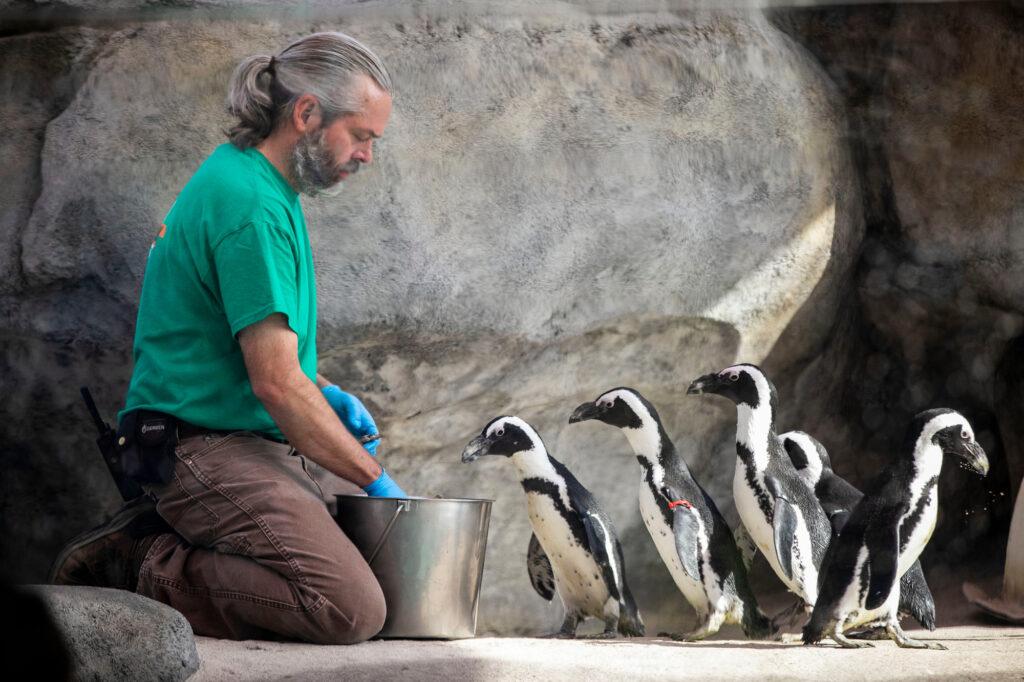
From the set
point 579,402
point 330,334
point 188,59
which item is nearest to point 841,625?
point 579,402

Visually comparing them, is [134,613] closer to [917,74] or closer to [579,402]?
[579,402]

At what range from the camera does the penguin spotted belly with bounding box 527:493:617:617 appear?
3211 mm

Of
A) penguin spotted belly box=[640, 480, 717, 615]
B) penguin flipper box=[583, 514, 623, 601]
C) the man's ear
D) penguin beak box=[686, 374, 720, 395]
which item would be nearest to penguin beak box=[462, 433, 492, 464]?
penguin flipper box=[583, 514, 623, 601]

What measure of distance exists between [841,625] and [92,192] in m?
2.30

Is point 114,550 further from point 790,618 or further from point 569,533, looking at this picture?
point 790,618

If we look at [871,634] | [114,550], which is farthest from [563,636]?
[114,550]

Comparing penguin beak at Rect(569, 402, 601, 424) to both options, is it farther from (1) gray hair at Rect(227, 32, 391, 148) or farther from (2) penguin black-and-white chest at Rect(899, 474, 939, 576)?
(1) gray hair at Rect(227, 32, 391, 148)

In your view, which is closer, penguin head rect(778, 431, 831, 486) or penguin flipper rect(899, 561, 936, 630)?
penguin flipper rect(899, 561, 936, 630)

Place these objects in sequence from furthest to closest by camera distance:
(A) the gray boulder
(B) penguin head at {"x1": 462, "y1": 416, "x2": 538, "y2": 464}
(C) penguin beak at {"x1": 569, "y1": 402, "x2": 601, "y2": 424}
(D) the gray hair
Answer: (C) penguin beak at {"x1": 569, "y1": 402, "x2": 601, "y2": 424} → (B) penguin head at {"x1": 462, "y1": 416, "x2": 538, "y2": 464} → (D) the gray hair → (A) the gray boulder

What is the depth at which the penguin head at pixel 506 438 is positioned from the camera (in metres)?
3.25

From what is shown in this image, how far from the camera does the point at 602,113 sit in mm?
3732

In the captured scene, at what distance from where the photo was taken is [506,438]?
326 centimetres

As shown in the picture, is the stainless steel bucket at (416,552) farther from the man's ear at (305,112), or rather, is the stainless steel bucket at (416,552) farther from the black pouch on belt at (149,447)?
the man's ear at (305,112)

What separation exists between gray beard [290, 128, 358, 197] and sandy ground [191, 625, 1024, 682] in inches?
38.1
